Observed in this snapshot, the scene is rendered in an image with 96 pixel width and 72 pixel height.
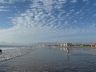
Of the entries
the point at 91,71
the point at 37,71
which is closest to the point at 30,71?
the point at 37,71

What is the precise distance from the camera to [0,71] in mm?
24094

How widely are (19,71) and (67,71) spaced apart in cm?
742

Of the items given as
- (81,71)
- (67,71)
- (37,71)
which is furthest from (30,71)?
(81,71)

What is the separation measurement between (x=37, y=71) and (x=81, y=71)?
6844 mm

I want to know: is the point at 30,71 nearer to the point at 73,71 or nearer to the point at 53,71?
the point at 53,71

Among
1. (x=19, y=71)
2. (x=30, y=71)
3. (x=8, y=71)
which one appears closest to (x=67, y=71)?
(x=30, y=71)

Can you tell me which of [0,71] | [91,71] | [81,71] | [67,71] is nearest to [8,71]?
[0,71]

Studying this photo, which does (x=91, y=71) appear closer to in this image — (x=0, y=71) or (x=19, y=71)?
(x=19, y=71)

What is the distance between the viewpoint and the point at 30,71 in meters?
23.9

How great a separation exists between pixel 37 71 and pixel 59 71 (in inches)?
134

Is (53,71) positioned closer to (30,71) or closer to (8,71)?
(30,71)

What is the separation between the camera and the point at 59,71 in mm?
23891

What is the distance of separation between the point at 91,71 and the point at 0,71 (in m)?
14.2

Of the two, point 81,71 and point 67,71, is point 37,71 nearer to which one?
point 67,71
